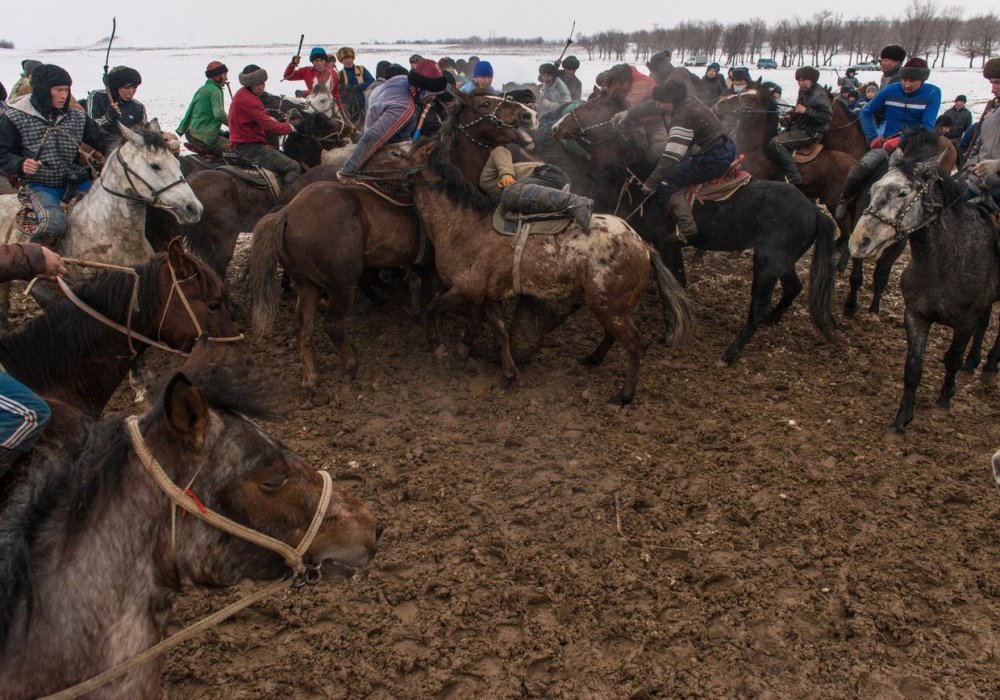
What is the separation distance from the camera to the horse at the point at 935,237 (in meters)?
4.82

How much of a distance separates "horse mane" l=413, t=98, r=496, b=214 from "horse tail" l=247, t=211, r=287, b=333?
1.43 m

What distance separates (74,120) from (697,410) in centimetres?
597

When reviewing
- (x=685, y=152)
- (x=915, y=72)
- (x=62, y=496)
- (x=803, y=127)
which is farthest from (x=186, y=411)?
(x=803, y=127)

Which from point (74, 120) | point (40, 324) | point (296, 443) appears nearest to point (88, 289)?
point (40, 324)

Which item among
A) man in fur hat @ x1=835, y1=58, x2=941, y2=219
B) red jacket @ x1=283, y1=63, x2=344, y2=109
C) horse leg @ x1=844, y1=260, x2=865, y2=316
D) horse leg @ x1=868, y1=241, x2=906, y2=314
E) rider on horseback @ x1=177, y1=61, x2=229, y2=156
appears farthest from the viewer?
red jacket @ x1=283, y1=63, x2=344, y2=109

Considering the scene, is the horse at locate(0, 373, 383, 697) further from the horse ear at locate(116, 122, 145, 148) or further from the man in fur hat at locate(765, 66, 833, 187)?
the man in fur hat at locate(765, 66, 833, 187)

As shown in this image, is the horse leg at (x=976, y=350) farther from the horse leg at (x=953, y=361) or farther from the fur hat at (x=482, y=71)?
the fur hat at (x=482, y=71)

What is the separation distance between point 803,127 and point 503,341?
6.31 metres

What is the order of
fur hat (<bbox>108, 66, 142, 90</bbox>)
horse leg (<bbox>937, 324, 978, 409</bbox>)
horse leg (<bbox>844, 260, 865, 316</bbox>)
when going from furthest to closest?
fur hat (<bbox>108, 66, 142, 90</bbox>), horse leg (<bbox>844, 260, 865, 316</bbox>), horse leg (<bbox>937, 324, 978, 409</bbox>)

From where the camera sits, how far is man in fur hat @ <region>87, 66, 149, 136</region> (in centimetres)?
809

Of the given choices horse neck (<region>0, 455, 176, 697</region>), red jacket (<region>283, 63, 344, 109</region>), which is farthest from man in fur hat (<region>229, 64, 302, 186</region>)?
horse neck (<region>0, 455, 176, 697</region>)

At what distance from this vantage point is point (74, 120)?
5.76m

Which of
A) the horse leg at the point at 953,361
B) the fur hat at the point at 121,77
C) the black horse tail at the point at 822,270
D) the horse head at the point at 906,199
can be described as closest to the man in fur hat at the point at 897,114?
the black horse tail at the point at 822,270

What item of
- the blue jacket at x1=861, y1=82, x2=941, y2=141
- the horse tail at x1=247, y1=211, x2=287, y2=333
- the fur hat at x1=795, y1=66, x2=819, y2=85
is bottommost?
the horse tail at x1=247, y1=211, x2=287, y2=333
